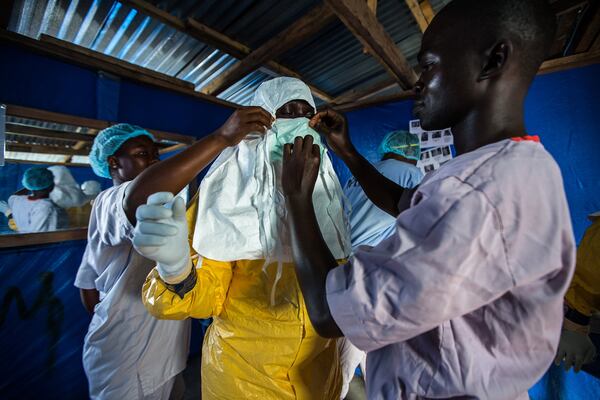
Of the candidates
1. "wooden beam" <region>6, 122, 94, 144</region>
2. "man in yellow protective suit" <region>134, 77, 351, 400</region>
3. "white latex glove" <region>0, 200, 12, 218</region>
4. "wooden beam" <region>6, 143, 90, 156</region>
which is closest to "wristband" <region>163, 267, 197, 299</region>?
"man in yellow protective suit" <region>134, 77, 351, 400</region>

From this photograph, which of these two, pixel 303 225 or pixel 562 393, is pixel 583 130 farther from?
pixel 303 225

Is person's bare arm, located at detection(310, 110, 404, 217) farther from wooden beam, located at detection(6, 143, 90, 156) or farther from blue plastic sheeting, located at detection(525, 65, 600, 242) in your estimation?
wooden beam, located at detection(6, 143, 90, 156)

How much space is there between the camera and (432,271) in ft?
1.42

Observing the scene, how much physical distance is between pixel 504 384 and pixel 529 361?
69 mm

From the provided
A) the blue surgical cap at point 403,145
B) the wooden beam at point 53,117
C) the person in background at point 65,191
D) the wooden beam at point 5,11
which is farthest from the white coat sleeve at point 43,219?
the blue surgical cap at point 403,145

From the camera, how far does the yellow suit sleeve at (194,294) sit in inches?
31.7

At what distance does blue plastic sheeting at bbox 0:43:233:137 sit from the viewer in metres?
1.63

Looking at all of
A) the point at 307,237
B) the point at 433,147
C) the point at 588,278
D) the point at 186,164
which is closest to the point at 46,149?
the point at 186,164

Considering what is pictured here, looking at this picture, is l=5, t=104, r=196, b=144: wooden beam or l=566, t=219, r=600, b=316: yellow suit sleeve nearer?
l=566, t=219, r=600, b=316: yellow suit sleeve

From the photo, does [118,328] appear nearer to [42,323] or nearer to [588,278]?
[42,323]

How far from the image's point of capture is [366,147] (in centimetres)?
312

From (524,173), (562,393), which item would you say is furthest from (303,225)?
(562,393)

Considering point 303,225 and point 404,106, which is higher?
point 404,106

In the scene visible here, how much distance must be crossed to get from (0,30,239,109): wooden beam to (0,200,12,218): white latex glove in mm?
1165
